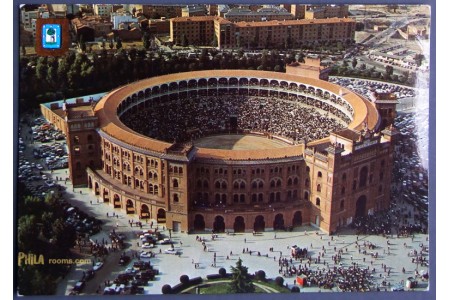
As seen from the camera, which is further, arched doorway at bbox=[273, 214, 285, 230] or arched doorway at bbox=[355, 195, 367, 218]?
arched doorway at bbox=[355, 195, 367, 218]

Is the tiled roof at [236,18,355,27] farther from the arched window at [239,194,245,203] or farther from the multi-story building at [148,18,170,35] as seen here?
the arched window at [239,194,245,203]

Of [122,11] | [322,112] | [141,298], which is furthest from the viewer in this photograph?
[322,112]

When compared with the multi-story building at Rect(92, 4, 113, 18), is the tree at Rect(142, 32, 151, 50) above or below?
below

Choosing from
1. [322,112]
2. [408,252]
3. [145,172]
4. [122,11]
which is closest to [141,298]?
[145,172]

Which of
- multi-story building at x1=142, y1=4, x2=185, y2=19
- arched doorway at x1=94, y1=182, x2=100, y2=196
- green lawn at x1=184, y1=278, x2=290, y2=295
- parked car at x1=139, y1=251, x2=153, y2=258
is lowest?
green lawn at x1=184, y1=278, x2=290, y2=295

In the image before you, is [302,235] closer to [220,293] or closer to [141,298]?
[220,293]

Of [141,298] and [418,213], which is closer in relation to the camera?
[141,298]

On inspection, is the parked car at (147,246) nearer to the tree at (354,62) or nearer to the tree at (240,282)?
the tree at (240,282)

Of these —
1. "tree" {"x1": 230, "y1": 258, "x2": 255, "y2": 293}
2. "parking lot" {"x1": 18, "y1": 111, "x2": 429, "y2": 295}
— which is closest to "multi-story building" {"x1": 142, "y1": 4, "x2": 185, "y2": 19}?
"parking lot" {"x1": 18, "y1": 111, "x2": 429, "y2": 295}
